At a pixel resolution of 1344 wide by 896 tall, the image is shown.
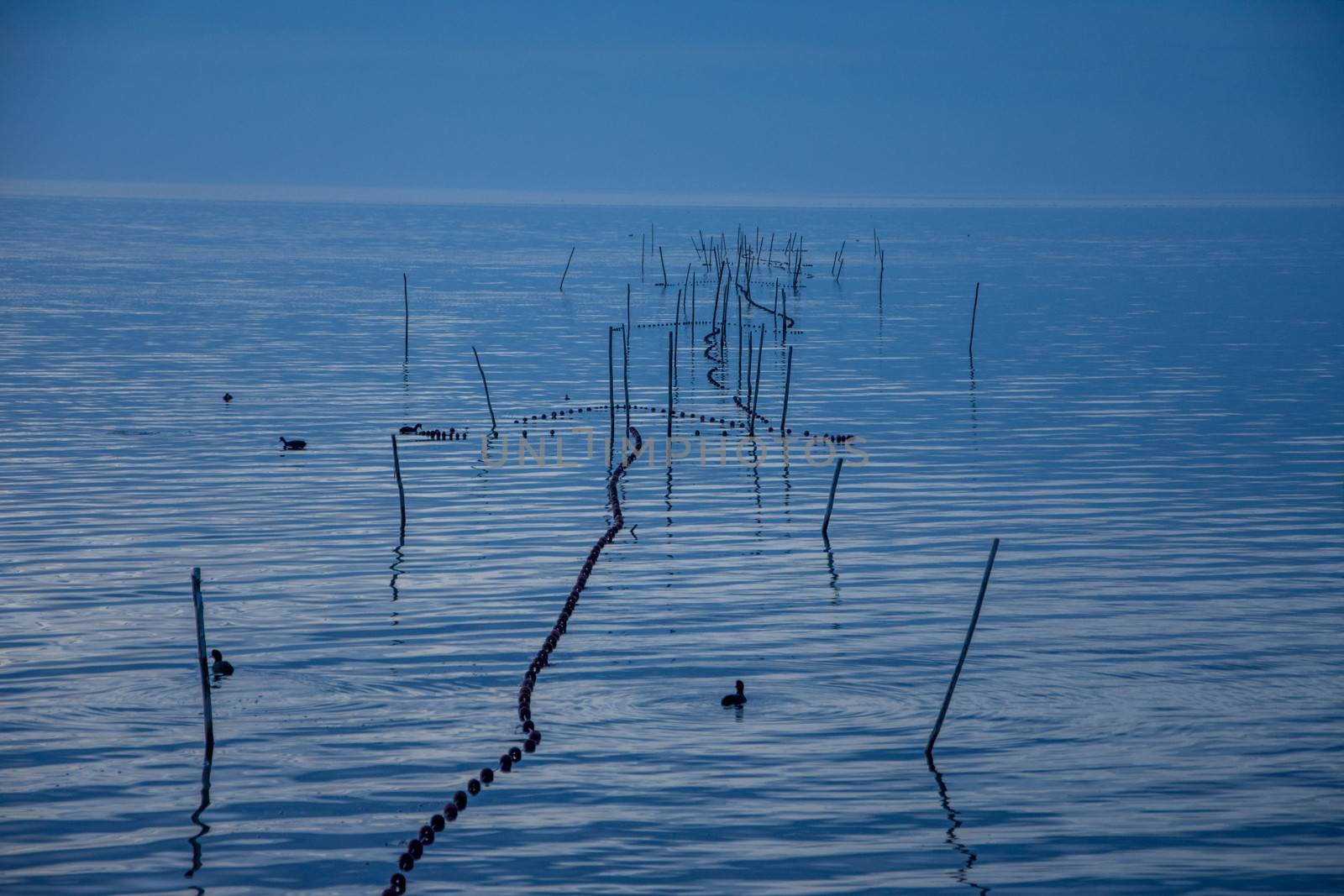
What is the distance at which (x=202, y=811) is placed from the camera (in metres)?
12.4

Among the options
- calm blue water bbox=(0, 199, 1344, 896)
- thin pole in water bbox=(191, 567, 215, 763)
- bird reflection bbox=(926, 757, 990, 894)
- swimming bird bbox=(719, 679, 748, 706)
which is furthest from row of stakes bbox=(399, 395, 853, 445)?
bird reflection bbox=(926, 757, 990, 894)

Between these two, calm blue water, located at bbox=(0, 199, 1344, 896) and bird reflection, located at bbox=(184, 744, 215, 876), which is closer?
bird reflection, located at bbox=(184, 744, 215, 876)

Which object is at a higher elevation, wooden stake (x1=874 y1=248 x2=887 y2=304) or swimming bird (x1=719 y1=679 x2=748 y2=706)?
wooden stake (x1=874 y1=248 x2=887 y2=304)

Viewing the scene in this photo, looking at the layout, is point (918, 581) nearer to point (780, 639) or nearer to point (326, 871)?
Answer: point (780, 639)

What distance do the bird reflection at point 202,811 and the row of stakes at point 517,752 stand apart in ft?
4.74

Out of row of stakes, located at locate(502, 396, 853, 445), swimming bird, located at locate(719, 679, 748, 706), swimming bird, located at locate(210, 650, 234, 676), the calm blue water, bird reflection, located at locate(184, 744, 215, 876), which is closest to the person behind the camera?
bird reflection, located at locate(184, 744, 215, 876)

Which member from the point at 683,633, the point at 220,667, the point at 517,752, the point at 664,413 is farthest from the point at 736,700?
the point at 664,413

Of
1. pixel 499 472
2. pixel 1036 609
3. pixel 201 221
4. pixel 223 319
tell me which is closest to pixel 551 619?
pixel 1036 609

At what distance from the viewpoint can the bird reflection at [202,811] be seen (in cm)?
1159

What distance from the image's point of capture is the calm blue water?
39.5 feet

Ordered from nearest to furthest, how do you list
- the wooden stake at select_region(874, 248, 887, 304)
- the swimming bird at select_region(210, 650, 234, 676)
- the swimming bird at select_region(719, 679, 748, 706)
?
1. the swimming bird at select_region(719, 679, 748, 706)
2. the swimming bird at select_region(210, 650, 234, 676)
3. the wooden stake at select_region(874, 248, 887, 304)

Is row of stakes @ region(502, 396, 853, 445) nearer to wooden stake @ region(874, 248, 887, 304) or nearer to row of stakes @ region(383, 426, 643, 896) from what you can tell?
row of stakes @ region(383, 426, 643, 896)

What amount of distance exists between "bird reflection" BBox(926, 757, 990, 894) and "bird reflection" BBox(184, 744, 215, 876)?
5.51m

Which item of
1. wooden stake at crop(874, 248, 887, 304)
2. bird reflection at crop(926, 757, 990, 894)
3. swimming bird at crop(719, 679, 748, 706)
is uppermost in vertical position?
wooden stake at crop(874, 248, 887, 304)
